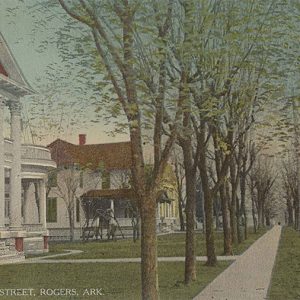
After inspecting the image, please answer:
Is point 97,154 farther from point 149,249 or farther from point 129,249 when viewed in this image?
point 149,249

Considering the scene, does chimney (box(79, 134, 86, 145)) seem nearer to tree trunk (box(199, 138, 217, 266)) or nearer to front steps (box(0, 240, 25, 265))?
front steps (box(0, 240, 25, 265))

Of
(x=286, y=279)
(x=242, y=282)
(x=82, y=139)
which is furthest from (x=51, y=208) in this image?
(x=242, y=282)

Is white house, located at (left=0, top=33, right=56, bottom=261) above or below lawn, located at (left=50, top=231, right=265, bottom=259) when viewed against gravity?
above

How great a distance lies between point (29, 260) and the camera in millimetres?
24906

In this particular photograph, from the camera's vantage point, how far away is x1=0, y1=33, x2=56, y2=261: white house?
77.9 feet

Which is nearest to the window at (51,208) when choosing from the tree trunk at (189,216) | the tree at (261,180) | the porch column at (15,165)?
the tree at (261,180)

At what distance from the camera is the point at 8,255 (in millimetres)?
23688

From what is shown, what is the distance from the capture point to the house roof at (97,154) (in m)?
48.2

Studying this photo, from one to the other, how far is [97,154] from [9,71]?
28525mm

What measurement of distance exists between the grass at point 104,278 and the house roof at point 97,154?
2594cm

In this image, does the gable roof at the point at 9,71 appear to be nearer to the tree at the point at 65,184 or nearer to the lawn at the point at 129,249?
the lawn at the point at 129,249

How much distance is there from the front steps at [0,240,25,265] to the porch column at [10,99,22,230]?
110 cm

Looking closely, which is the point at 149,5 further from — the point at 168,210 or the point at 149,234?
the point at 168,210

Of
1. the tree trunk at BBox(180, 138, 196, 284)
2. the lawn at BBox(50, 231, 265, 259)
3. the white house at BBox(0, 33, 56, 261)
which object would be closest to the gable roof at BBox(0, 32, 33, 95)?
the white house at BBox(0, 33, 56, 261)
